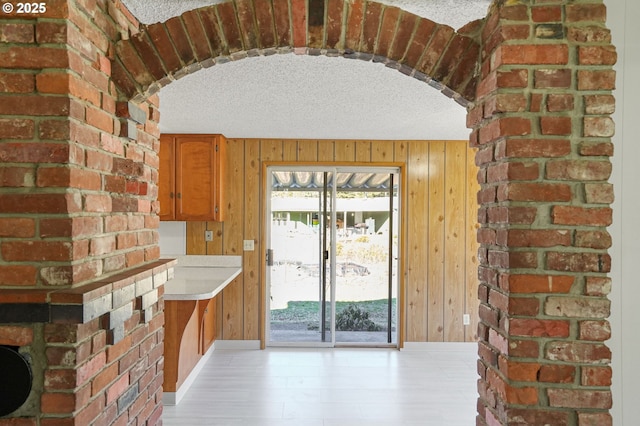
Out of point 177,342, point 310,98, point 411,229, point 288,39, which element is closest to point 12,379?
point 288,39

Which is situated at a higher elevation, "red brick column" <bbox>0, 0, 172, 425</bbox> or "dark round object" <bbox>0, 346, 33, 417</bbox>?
"red brick column" <bbox>0, 0, 172, 425</bbox>

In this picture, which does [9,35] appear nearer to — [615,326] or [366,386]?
[615,326]

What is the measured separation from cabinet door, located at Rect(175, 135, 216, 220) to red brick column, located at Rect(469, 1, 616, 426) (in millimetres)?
3482

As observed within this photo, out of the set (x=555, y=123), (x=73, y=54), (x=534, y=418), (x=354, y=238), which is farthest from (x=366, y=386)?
(x=73, y=54)

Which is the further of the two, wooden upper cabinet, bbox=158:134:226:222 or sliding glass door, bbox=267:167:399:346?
sliding glass door, bbox=267:167:399:346

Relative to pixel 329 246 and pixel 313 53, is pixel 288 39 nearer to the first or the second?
pixel 313 53

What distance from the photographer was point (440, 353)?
14.5ft

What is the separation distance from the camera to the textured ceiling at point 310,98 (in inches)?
66.7

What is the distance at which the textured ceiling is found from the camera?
66.7 inches

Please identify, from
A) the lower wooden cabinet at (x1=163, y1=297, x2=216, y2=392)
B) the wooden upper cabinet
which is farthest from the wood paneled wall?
the lower wooden cabinet at (x1=163, y1=297, x2=216, y2=392)

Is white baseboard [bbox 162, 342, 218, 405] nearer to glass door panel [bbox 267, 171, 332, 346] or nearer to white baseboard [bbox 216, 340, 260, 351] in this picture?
white baseboard [bbox 216, 340, 260, 351]

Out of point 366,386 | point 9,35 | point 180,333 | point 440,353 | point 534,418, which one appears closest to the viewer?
point 9,35

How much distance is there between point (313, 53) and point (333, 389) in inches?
117

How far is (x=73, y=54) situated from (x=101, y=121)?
0.70ft
